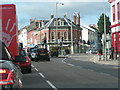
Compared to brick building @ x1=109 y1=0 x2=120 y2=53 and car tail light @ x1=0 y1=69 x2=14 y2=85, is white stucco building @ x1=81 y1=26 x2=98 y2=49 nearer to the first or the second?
brick building @ x1=109 y1=0 x2=120 y2=53

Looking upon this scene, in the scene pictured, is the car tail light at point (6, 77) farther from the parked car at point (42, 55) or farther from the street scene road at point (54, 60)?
the parked car at point (42, 55)

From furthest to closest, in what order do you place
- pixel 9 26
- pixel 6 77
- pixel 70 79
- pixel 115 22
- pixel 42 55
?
1. pixel 115 22
2. pixel 42 55
3. pixel 70 79
4. pixel 9 26
5. pixel 6 77

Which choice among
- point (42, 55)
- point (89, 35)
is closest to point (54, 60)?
point (42, 55)

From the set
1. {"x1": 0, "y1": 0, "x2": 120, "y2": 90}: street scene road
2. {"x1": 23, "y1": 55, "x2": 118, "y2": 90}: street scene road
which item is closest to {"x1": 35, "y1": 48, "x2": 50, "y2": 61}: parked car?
{"x1": 0, "y1": 0, "x2": 120, "y2": 90}: street scene road

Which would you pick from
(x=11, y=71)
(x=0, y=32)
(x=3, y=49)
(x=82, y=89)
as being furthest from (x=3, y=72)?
(x=0, y=32)

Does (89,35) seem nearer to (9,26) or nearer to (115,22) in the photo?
(115,22)

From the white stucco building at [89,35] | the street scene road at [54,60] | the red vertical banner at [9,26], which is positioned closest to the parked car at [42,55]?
the street scene road at [54,60]

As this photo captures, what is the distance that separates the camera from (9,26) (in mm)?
13430

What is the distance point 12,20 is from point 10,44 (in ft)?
3.93

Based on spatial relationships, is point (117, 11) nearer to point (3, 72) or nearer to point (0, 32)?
point (0, 32)

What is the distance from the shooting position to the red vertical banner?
13.0 m

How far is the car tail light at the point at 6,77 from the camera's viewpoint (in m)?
4.91

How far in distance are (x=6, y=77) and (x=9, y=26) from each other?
8.69 meters

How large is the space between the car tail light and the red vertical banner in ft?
26.2
